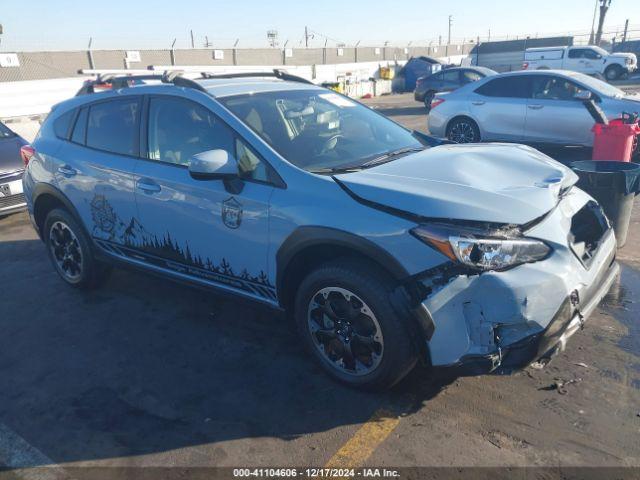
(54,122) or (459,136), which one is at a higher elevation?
(54,122)

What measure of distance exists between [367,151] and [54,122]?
310cm

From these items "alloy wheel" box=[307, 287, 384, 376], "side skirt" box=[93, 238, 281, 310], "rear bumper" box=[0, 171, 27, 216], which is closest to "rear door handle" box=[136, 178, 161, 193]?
"side skirt" box=[93, 238, 281, 310]

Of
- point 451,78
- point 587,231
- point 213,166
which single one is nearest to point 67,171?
point 213,166

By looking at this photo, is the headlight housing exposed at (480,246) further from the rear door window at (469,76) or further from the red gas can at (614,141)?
the rear door window at (469,76)

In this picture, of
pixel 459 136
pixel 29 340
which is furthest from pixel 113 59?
pixel 29 340

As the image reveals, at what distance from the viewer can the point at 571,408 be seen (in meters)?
2.96

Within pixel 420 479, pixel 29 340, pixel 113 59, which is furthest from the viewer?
pixel 113 59

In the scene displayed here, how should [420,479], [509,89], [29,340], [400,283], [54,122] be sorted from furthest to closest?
[509,89] → [54,122] → [29,340] → [400,283] → [420,479]

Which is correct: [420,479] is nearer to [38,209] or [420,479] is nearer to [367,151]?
[367,151]

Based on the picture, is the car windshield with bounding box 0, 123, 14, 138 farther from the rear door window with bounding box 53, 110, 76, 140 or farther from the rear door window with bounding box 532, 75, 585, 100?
the rear door window with bounding box 532, 75, 585, 100

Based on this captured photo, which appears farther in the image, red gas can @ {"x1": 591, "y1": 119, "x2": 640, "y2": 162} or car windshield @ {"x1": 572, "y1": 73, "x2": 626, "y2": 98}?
car windshield @ {"x1": 572, "y1": 73, "x2": 626, "y2": 98}

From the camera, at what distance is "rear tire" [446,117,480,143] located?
1012cm

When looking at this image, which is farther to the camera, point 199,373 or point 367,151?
point 367,151

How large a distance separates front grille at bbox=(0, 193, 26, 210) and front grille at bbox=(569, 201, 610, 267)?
22.9 feet
